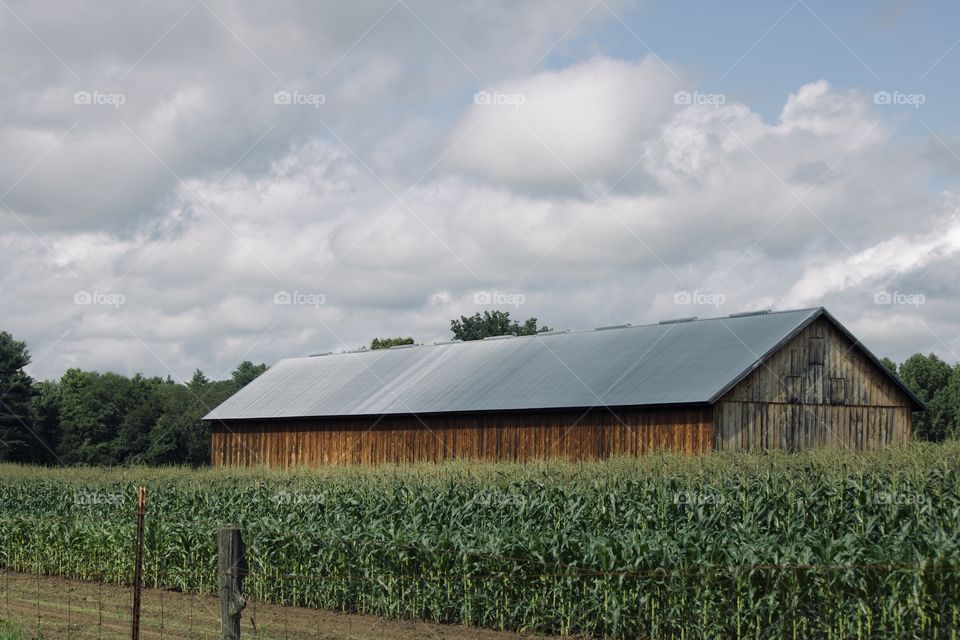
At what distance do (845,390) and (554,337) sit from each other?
35.4 ft

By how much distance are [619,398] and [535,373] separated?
5.21 m

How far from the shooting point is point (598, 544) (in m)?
15.4

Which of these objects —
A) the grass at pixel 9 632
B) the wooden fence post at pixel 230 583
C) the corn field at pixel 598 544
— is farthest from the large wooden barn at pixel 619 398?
the wooden fence post at pixel 230 583

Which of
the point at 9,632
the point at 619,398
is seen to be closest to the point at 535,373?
the point at 619,398

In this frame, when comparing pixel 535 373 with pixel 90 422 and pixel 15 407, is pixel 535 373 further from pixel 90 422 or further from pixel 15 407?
pixel 90 422

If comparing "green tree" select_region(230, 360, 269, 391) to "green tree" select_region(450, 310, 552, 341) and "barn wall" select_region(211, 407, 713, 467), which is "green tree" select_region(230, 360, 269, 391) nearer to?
"green tree" select_region(450, 310, 552, 341)

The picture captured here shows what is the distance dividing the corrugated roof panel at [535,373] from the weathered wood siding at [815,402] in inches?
32.6

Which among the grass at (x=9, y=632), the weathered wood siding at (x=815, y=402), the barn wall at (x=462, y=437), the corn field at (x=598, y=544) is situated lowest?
the grass at (x=9, y=632)

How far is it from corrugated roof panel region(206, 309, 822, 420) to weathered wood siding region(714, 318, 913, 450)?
828mm

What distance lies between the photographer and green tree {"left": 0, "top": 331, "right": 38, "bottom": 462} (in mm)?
69062

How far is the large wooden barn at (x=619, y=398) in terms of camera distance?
30297 millimetres

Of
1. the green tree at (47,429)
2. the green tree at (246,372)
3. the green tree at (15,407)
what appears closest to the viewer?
the green tree at (15,407)

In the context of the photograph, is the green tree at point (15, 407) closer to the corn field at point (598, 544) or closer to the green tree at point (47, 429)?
the green tree at point (47, 429)

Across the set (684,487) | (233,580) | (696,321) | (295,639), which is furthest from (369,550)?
(696,321)
